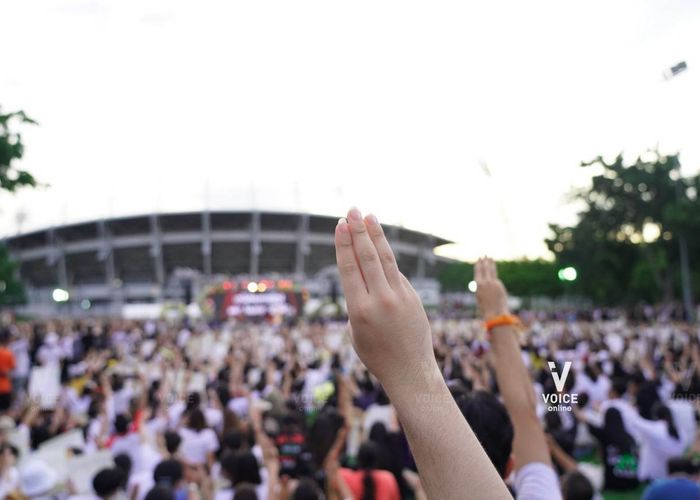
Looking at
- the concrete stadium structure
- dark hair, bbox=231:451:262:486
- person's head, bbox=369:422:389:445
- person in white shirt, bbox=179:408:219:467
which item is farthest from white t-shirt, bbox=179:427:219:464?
the concrete stadium structure

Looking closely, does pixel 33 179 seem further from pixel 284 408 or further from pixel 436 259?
pixel 436 259

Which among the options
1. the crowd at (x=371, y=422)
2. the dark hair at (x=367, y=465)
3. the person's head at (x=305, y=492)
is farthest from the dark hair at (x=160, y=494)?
the dark hair at (x=367, y=465)

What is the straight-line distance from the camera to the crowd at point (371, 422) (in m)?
0.79

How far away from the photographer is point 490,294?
2.08 metres

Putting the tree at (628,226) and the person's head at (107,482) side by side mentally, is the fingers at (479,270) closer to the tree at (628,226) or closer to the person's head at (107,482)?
the person's head at (107,482)

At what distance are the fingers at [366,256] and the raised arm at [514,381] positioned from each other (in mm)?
1264

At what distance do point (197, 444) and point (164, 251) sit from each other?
56926 millimetres

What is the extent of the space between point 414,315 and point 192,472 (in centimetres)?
387

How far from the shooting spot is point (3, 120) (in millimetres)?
7414

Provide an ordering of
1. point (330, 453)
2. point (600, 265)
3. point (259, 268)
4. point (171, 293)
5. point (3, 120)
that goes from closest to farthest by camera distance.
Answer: point (330, 453), point (3, 120), point (600, 265), point (171, 293), point (259, 268)

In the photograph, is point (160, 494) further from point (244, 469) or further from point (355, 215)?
point (355, 215)

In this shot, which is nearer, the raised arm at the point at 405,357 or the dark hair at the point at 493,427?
the raised arm at the point at 405,357

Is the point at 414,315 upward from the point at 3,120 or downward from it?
downward

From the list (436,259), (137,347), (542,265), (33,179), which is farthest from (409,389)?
(542,265)
